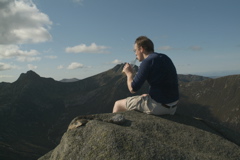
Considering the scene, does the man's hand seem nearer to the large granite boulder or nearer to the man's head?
the man's head

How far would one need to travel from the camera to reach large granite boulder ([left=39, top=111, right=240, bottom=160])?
8.45 metres

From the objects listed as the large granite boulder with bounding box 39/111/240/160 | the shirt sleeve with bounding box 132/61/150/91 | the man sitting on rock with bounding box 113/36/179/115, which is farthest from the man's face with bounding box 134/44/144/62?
the large granite boulder with bounding box 39/111/240/160

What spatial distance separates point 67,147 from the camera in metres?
9.84

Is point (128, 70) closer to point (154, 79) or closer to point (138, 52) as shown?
point (138, 52)

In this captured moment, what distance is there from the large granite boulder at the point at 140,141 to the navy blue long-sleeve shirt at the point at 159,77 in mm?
1416

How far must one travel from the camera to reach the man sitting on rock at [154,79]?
11.0 m

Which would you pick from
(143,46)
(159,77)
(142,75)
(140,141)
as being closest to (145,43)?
(143,46)

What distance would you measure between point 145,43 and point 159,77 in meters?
2.02

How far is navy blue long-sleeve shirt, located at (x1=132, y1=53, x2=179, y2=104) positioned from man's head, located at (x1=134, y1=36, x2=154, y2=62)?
0.56m

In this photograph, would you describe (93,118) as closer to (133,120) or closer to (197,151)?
(133,120)

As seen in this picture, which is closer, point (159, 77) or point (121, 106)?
point (159, 77)

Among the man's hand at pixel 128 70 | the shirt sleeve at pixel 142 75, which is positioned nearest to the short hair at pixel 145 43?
the shirt sleeve at pixel 142 75

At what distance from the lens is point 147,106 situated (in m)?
12.5

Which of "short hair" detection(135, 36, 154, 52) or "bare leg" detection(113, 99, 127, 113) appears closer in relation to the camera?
"short hair" detection(135, 36, 154, 52)
